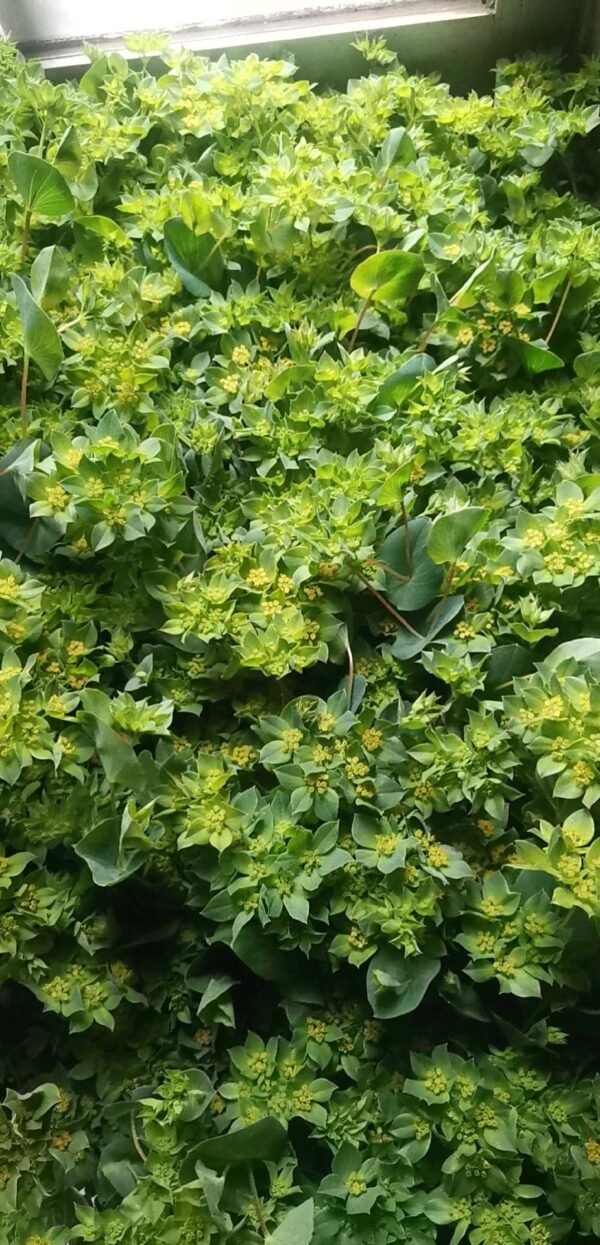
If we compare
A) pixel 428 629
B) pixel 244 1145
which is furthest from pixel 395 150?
pixel 244 1145

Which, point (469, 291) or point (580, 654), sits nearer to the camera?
point (580, 654)

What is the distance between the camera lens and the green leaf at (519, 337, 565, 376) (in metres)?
1.17

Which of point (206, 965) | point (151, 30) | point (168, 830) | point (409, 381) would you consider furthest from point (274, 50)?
point (206, 965)

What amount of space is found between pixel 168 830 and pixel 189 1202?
1.09 ft

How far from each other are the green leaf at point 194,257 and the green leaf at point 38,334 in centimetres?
19

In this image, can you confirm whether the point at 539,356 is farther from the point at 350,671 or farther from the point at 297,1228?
the point at 297,1228

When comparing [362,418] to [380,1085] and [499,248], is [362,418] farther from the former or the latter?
[380,1085]

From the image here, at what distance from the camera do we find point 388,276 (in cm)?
118

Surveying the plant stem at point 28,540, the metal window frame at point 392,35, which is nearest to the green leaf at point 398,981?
the plant stem at point 28,540

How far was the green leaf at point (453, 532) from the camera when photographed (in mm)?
1009

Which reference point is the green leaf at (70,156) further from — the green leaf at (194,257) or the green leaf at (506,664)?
the green leaf at (506,664)

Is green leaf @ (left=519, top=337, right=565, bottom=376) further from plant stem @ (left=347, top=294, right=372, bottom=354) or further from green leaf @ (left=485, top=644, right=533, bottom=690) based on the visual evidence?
green leaf @ (left=485, top=644, right=533, bottom=690)

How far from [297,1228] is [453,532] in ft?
2.18

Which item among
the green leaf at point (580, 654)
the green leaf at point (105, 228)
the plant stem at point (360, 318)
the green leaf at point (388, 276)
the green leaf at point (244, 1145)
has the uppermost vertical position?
the green leaf at point (105, 228)
